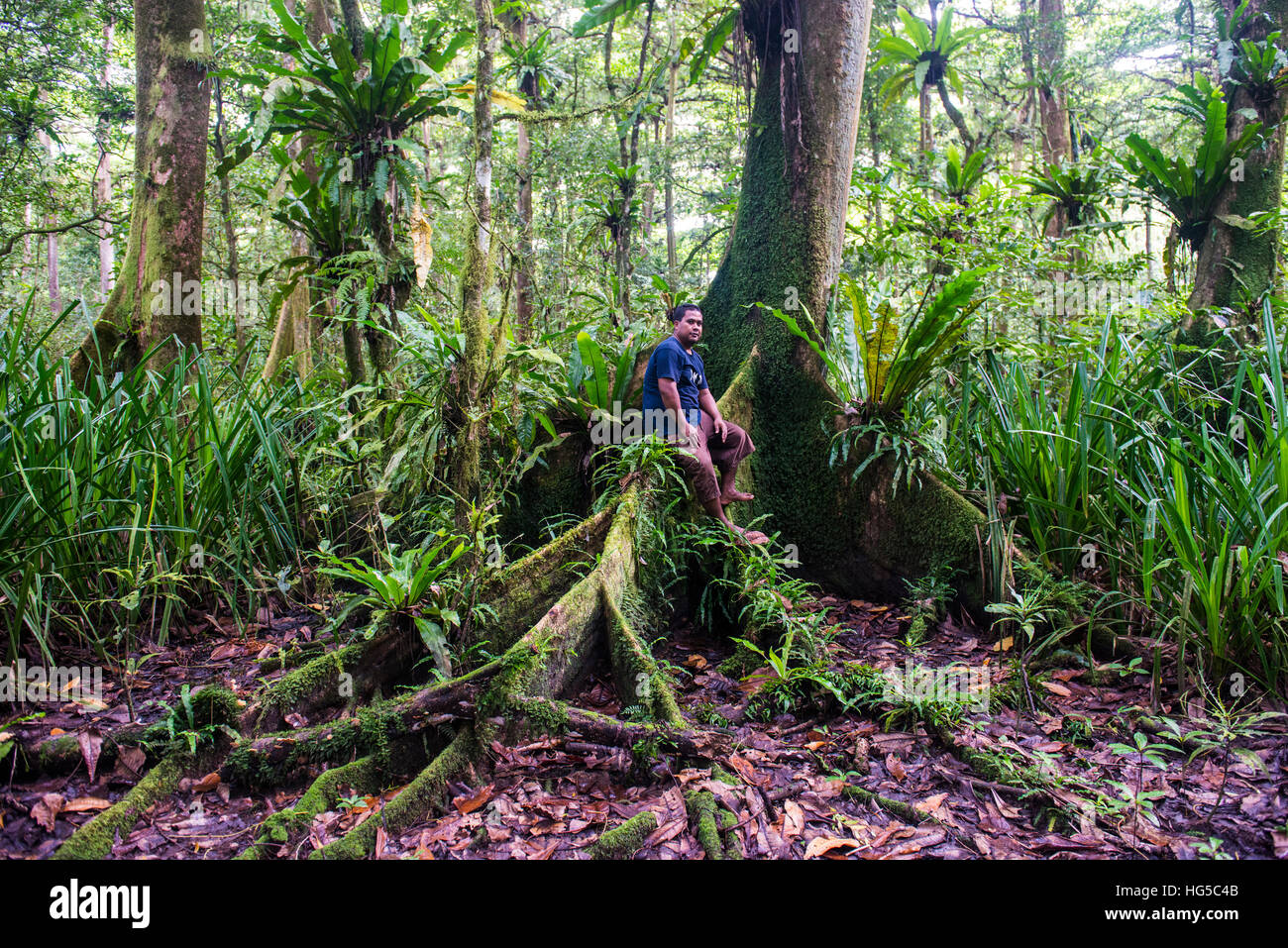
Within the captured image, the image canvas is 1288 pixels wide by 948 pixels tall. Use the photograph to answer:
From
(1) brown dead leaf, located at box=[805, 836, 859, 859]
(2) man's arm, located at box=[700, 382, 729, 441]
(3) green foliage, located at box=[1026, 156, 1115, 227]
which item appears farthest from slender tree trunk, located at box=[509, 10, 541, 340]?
(1) brown dead leaf, located at box=[805, 836, 859, 859]

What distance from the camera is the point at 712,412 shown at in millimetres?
3701

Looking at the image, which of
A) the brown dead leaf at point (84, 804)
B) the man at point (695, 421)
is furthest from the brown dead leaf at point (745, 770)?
the brown dead leaf at point (84, 804)

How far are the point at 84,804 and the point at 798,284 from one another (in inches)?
160

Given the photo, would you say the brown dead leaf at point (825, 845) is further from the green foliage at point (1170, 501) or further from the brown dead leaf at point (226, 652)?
the brown dead leaf at point (226, 652)

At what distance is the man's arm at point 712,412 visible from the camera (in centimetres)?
367

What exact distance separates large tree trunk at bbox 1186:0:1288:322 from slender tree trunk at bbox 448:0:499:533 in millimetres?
5831

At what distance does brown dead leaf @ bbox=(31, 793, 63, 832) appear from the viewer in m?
1.85

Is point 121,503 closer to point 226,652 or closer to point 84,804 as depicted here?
point 226,652

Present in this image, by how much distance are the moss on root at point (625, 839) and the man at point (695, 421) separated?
178cm

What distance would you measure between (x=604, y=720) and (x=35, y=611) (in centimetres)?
208

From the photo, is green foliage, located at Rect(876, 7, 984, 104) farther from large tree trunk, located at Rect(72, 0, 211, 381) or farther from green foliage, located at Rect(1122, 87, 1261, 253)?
large tree trunk, located at Rect(72, 0, 211, 381)

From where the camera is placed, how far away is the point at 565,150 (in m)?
9.52

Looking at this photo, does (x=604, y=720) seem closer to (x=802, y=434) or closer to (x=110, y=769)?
(x=110, y=769)
